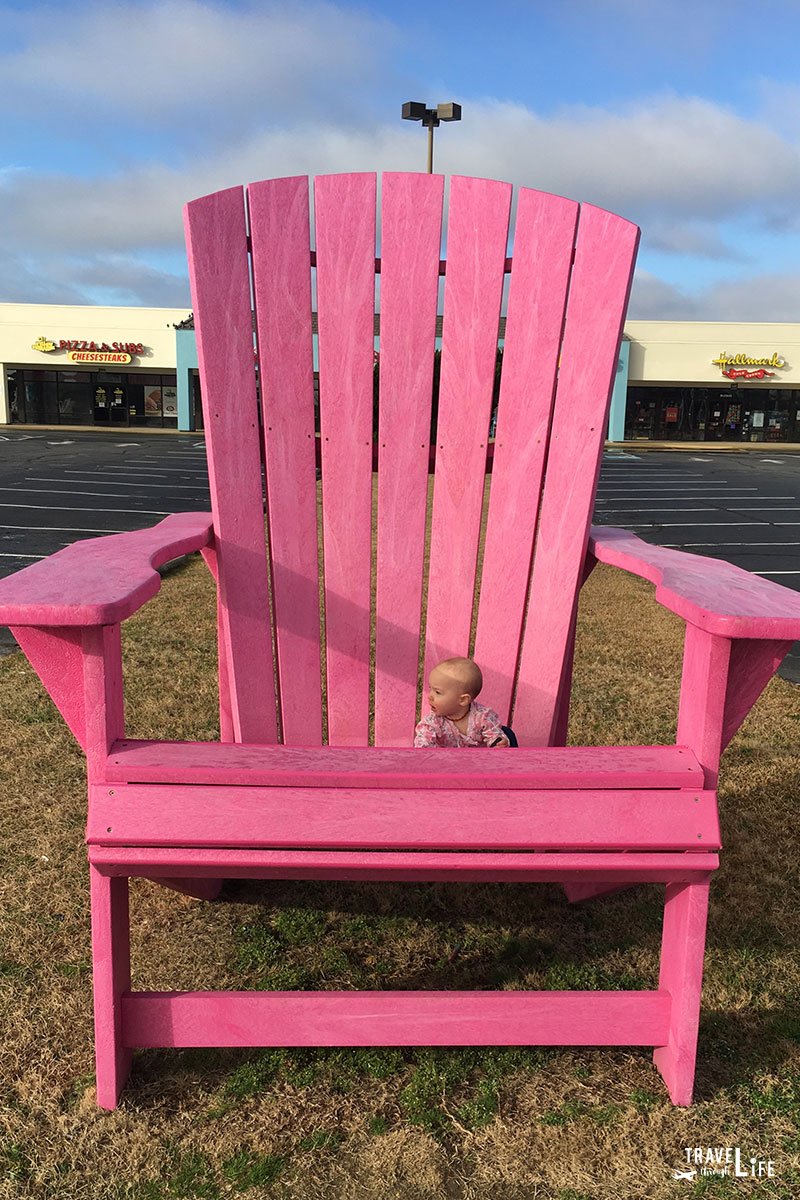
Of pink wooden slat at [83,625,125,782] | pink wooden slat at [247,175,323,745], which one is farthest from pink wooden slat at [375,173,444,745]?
pink wooden slat at [83,625,125,782]

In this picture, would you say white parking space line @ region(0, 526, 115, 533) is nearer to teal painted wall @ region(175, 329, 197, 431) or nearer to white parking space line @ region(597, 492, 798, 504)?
white parking space line @ region(597, 492, 798, 504)

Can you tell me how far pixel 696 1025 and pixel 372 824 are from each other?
722mm

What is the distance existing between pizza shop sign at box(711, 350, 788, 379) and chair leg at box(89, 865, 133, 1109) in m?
35.7

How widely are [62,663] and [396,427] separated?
109cm

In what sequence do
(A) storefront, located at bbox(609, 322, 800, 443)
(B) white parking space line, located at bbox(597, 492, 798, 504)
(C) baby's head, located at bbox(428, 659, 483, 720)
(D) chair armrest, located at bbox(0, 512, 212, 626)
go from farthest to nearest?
(A) storefront, located at bbox(609, 322, 800, 443), (B) white parking space line, located at bbox(597, 492, 798, 504), (C) baby's head, located at bbox(428, 659, 483, 720), (D) chair armrest, located at bbox(0, 512, 212, 626)

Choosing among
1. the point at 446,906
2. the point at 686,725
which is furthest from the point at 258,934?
the point at 686,725

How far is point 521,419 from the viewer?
224 centimetres

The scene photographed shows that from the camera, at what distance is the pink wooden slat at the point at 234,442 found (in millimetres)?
2100

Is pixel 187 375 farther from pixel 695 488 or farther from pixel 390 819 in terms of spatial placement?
pixel 390 819

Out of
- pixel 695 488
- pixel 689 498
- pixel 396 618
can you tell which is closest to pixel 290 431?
pixel 396 618

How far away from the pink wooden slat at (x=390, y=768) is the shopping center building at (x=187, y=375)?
32.9m

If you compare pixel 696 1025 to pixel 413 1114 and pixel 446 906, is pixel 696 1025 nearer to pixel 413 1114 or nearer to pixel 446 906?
pixel 413 1114

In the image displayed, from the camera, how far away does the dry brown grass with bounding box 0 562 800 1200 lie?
4.85 feet

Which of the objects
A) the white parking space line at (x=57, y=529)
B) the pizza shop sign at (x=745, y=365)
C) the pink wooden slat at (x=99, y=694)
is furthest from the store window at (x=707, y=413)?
the pink wooden slat at (x=99, y=694)
